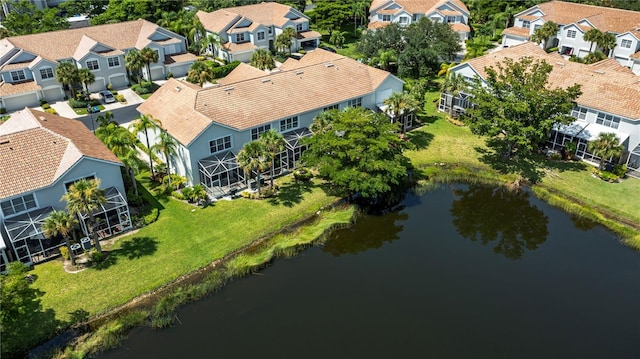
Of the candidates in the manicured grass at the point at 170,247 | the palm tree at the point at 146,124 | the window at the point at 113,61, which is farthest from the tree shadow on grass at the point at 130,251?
the window at the point at 113,61

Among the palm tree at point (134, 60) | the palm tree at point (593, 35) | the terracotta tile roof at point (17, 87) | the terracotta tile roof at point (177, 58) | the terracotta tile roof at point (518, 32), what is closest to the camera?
the terracotta tile roof at point (17, 87)

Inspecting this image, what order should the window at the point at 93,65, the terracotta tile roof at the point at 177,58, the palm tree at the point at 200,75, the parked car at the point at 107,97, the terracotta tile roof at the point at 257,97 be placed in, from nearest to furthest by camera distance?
the terracotta tile roof at the point at 257,97 < the palm tree at the point at 200,75 < the parked car at the point at 107,97 < the window at the point at 93,65 < the terracotta tile roof at the point at 177,58

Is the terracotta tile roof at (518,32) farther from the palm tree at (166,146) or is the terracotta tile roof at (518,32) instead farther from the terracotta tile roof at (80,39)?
the palm tree at (166,146)

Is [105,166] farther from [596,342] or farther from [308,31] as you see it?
[308,31]

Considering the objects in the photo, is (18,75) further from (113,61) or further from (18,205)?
(18,205)

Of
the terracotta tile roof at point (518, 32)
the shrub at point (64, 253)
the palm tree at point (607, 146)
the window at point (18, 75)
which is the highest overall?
the terracotta tile roof at point (518, 32)

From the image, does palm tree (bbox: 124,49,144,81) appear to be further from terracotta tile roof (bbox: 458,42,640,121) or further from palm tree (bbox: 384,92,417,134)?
terracotta tile roof (bbox: 458,42,640,121)

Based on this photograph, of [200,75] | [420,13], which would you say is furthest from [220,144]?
[420,13]
